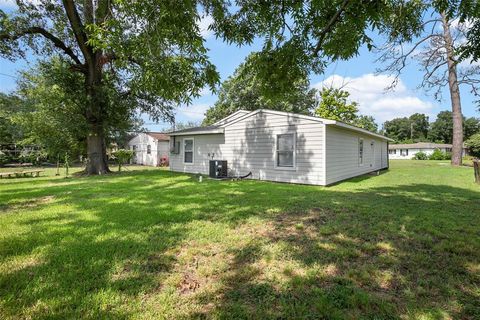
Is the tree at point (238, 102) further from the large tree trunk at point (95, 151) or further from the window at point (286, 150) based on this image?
the window at point (286, 150)

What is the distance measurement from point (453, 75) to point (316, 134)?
661 inches

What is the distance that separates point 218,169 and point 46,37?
9.50 metres

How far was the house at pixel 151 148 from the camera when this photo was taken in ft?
86.6

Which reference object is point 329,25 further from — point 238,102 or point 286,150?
point 238,102

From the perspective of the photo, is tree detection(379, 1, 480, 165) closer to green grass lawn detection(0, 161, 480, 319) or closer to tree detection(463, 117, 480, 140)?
green grass lawn detection(0, 161, 480, 319)

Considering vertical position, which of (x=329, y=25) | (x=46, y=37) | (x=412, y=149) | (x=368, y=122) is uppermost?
(x=368, y=122)

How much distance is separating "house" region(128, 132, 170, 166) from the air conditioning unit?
48.1 feet

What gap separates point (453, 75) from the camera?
1908 cm

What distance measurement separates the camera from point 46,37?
11.7 meters

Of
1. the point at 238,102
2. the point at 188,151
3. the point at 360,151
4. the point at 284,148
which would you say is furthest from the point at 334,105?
the point at 284,148

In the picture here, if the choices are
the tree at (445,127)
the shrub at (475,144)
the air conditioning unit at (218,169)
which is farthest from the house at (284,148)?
the tree at (445,127)

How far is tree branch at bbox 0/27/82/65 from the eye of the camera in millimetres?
10495

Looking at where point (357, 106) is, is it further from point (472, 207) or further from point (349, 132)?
point (472, 207)

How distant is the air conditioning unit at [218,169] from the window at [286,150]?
2554 mm
